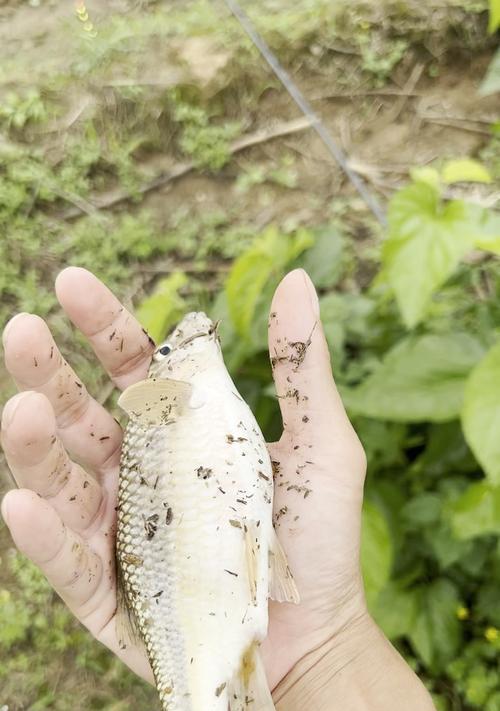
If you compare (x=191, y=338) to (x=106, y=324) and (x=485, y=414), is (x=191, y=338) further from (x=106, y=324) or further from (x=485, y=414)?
(x=485, y=414)

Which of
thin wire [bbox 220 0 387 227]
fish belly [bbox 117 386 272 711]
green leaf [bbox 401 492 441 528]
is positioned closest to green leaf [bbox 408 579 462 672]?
green leaf [bbox 401 492 441 528]

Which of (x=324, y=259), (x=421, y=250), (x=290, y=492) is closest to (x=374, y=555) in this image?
(x=290, y=492)

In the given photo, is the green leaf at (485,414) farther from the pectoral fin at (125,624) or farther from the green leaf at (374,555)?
the pectoral fin at (125,624)

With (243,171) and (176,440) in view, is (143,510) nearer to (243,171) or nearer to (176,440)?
(176,440)

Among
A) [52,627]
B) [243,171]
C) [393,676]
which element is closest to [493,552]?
[393,676]

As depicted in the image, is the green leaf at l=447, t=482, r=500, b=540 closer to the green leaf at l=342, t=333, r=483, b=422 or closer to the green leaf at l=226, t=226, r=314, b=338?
the green leaf at l=342, t=333, r=483, b=422
